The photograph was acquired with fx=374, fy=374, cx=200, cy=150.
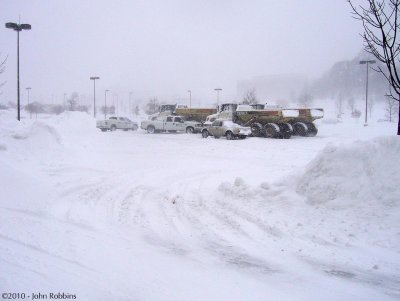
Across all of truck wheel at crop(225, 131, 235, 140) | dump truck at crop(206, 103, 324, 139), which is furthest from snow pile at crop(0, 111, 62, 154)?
dump truck at crop(206, 103, 324, 139)

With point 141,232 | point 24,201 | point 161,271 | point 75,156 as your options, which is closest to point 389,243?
point 161,271

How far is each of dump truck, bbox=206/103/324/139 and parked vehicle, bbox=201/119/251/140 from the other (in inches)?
64.1

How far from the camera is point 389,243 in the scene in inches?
231

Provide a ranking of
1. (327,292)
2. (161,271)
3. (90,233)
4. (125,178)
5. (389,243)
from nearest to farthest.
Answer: (327,292)
(161,271)
(389,243)
(90,233)
(125,178)

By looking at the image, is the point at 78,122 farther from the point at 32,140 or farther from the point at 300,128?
the point at 300,128

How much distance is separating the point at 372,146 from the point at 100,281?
6.07 m

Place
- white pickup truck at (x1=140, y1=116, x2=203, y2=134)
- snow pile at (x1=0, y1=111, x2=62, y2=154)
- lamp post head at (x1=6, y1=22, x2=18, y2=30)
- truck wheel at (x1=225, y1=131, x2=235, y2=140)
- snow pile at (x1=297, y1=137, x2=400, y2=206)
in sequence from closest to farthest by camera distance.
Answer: snow pile at (x1=297, y1=137, x2=400, y2=206)
snow pile at (x1=0, y1=111, x2=62, y2=154)
lamp post head at (x1=6, y1=22, x2=18, y2=30)
truck wheel at (x1=225, y1=131, x2=235, y2=140)
white pickup truck at (x1=140, y1=116, x2=203, y2=134)

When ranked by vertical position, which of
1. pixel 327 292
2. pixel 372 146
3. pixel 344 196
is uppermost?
pixel 372 146

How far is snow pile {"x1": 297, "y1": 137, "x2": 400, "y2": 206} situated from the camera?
7.08m

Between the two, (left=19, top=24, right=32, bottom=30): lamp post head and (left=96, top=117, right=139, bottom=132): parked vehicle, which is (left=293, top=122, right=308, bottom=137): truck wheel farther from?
(left=19, top=24, right=32, bottom=30): lamp post head

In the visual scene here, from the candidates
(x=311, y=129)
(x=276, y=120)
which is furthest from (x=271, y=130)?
(x=311, y=129)

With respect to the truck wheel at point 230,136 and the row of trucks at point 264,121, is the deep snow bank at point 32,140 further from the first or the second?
the row of trucks at point 264,121

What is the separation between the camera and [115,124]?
41.4 m

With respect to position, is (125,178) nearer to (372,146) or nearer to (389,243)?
(372,146)
